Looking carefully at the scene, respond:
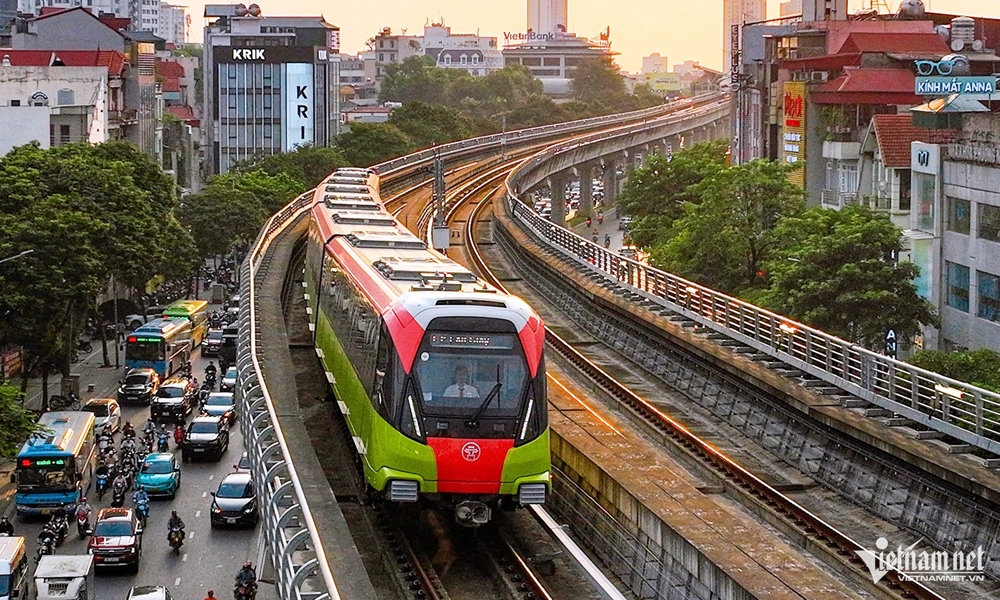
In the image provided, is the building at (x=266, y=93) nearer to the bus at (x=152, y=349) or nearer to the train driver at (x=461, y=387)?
the bus at (x=152, y=349)

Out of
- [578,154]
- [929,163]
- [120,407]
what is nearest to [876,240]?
[929,163]

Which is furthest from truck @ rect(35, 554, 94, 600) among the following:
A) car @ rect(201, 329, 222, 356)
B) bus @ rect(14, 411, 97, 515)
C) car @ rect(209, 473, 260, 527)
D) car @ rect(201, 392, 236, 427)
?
car @ rect(201, 329, 222, 356)

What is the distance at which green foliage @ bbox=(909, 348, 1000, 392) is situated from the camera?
3347 cm

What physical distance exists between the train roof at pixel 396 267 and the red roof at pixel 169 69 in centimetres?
11611

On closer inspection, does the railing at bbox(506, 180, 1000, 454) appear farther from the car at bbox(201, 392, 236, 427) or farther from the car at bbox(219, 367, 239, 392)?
the car at bbox(219, 367, 239, 392)

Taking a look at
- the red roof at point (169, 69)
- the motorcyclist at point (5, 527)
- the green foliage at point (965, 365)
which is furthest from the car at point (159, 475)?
the red roof at point (169, 69)

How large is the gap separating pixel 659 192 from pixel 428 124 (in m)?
48.8

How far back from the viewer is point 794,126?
67188 millimetres

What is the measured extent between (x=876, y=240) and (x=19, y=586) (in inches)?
879

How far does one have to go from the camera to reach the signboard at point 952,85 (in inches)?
2160

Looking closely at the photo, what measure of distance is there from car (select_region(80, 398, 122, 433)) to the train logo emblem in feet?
94.4

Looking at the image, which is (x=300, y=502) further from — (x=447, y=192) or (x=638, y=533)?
(x=447, y=192)

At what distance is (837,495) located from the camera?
23312 mm
